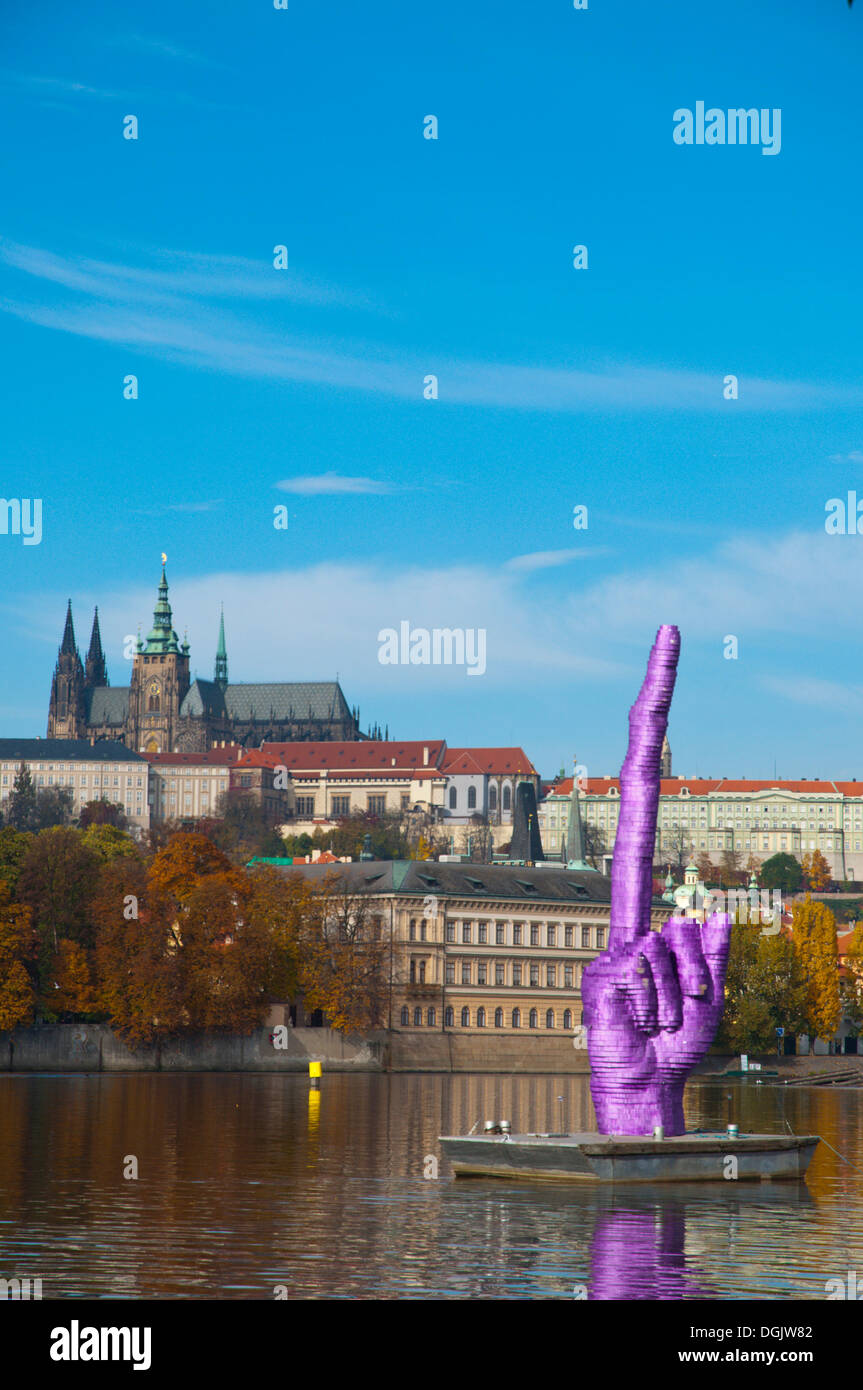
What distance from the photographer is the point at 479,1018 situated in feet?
423

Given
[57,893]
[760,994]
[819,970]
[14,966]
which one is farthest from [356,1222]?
[819,970]

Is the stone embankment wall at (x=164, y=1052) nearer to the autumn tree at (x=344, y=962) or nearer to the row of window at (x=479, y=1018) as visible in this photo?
the autumn tree at (x=344, y=962)

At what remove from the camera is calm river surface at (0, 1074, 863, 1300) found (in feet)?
88.5

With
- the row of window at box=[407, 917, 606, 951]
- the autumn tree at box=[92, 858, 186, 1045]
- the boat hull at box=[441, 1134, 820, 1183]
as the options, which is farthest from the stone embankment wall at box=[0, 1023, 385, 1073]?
the boat hull at box=[441, 1134, 820, 1183]

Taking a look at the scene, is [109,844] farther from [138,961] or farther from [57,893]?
[138,961]

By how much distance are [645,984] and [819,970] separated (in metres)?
98.1

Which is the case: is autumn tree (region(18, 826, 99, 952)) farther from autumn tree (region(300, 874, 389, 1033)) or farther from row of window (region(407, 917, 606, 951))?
row of window (region(407, 917, 606, 951))

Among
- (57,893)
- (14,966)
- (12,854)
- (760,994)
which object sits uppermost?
(12,854)

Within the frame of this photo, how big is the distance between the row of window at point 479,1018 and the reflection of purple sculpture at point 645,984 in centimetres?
8236

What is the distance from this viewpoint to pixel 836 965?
456 feet

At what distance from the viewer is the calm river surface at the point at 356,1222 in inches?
1062

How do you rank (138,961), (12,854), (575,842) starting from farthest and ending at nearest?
(575,842), (12,854), (138,961)
